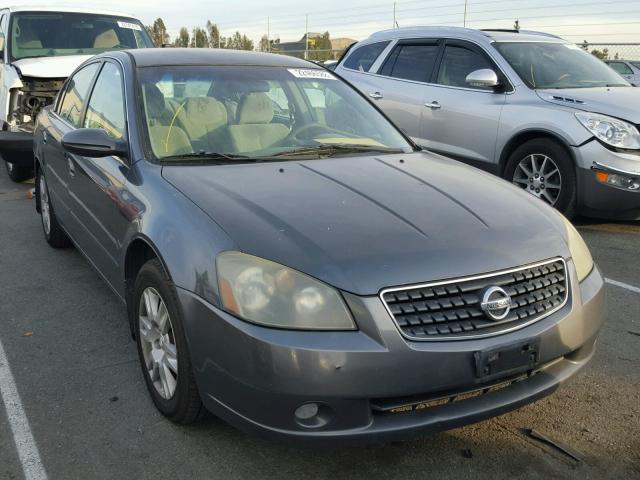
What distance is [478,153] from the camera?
673 centimetres

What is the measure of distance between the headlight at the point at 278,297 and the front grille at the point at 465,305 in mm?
186

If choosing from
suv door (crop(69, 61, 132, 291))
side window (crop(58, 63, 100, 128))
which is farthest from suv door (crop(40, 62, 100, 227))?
suv door (crop(69, 61, 132, 291))

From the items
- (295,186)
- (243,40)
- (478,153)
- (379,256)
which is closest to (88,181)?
(295,186)

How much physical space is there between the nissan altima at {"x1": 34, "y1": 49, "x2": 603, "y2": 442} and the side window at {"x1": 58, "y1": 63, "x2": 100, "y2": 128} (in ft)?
3.26

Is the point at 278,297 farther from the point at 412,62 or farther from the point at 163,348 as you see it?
the point at 412,62

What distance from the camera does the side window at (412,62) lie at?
24.4 feet

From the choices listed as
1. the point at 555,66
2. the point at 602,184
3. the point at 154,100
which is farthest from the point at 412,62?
the point at 154,100

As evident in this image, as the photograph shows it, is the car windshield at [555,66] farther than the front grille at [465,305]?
Yes

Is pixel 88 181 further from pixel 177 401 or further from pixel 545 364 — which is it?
pixel 545 364

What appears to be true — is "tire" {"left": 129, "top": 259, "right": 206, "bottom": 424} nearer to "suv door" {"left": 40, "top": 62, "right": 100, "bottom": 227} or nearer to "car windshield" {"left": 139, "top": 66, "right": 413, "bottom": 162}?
"car windshield" {"left": 139, "top": 66, "right": 413, "bottom": 162}

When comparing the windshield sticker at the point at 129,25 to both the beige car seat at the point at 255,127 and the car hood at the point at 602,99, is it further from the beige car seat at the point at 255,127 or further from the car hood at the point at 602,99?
the beige car seat at the point at 255,127

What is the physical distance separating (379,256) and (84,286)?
2.94 m

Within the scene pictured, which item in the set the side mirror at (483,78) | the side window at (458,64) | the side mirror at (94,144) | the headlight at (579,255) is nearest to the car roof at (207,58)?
the side mirror at (94,144)

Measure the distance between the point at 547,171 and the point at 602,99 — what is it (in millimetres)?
785
